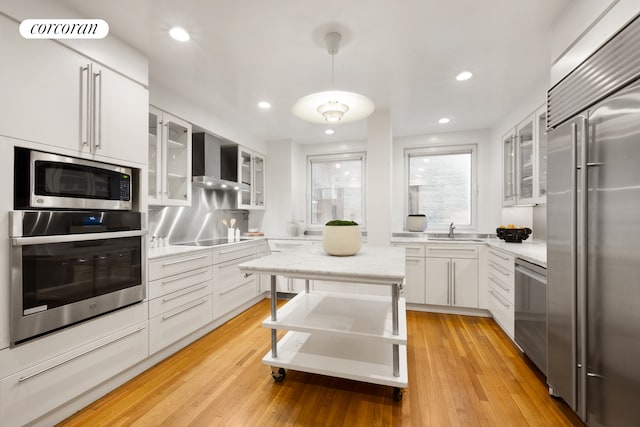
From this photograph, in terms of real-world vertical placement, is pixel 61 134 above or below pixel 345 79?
below

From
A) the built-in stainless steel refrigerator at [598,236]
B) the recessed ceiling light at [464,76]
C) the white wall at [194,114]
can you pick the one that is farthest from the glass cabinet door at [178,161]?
the built-in stainless steel refrigerator at [598,236]

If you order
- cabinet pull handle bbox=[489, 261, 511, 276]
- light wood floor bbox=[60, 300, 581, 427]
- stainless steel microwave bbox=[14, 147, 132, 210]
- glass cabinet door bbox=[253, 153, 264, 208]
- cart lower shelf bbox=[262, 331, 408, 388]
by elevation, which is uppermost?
glass cabinet door bbox=[253, 153, 264, 208]

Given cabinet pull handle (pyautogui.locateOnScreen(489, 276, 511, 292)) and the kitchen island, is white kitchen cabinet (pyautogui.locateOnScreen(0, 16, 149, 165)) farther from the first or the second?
cabinet pull handle (pyautogui.locateOnScreen(489, 276, 511, 292))

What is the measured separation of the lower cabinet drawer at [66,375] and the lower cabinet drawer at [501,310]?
10.4 ft

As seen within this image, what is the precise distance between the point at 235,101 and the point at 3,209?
87.1 inches

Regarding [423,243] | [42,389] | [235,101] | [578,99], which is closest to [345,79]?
[235,101]

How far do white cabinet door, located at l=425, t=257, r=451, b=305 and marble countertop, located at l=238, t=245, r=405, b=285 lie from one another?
1.71m

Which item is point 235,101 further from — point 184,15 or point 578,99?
point 578,99

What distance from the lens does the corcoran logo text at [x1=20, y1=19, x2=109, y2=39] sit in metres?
1.50

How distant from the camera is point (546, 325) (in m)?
1.86

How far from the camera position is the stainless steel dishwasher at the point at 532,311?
194 cm

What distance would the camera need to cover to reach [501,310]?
283cm

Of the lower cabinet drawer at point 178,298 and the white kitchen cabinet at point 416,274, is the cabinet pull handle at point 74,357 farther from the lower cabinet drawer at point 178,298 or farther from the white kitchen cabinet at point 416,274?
the white kitchen cabinet at point 416,274

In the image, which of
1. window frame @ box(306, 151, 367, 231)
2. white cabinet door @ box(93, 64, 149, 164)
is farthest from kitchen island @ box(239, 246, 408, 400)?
window frame @ box(306, 151, 367, 231)
